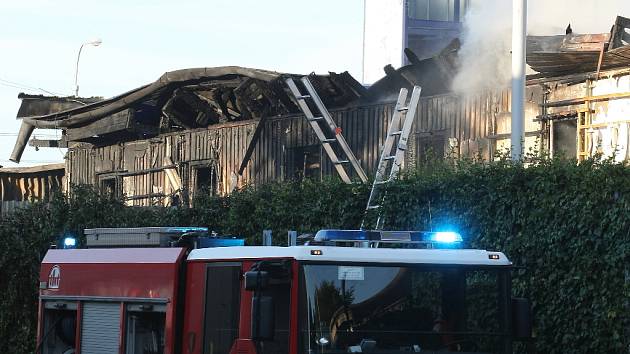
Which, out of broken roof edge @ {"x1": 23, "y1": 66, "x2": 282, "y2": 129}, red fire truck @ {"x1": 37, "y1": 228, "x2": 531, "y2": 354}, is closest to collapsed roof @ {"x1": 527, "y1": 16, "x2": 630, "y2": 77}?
broken roof edge @ {"x1": 23, "y1": 66, "x2": 282, "y2": 129}

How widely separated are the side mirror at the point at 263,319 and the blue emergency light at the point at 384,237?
979 mm

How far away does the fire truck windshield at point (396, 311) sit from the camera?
8.07m

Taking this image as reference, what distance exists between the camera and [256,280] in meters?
8.07

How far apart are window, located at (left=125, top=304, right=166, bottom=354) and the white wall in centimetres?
2907

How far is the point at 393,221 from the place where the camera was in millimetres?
12773

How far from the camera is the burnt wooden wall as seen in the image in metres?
19.5

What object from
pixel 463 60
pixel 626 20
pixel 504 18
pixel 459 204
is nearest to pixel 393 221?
pixel 459 204

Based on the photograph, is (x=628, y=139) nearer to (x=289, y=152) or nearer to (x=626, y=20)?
(x=626, y=20)

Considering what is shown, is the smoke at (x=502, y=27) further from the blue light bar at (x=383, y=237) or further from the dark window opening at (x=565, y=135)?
the blue light bar at (x=383, y=237)

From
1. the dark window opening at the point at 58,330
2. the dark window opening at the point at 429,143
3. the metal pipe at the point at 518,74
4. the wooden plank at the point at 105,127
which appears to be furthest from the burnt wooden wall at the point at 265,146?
the dark window opening at the point at 58,330

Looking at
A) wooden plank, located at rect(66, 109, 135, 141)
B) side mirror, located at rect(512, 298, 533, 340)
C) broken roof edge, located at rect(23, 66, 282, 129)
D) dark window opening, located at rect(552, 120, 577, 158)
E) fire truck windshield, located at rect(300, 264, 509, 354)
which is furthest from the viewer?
wooden plank, located at rect(66, 109, 135, 141)

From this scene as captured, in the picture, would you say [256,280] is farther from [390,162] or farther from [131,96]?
[131,96]

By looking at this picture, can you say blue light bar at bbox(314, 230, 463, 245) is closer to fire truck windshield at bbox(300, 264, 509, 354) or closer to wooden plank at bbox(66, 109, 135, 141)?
fire truck windshield at bbox(300, 264, 509, 354)

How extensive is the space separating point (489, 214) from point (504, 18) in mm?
11251
